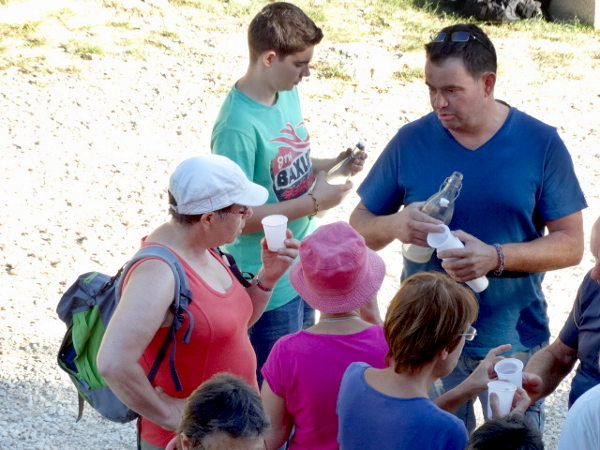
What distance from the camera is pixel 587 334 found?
3.00 m

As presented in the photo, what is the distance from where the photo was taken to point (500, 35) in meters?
11.6

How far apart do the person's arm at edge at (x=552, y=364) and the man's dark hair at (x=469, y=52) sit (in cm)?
109

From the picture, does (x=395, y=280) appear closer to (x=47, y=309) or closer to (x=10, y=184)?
(x=47, y=309)

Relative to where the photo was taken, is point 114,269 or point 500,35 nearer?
point 114,269

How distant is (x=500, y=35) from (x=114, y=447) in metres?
8.75

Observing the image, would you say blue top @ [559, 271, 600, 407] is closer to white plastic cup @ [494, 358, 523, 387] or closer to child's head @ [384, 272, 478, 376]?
white plastic cup @ [494, 358, 523, 387]

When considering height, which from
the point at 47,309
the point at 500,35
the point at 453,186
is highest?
the point at 453,186

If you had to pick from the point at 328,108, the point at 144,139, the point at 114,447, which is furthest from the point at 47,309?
the point at 328,108

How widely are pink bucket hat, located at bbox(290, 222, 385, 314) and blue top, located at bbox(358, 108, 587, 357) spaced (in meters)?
0.69

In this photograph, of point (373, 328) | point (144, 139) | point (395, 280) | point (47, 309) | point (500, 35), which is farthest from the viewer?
point (500, 35)

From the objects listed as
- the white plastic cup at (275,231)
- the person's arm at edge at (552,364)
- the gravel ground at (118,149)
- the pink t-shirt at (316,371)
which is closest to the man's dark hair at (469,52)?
the white plastic cup at (275,231)

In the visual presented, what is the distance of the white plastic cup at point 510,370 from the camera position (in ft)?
8.75

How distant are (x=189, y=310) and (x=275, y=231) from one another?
59 cm

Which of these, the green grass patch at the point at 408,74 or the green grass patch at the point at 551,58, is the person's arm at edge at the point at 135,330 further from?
the green grass patch at the point at 551,58
